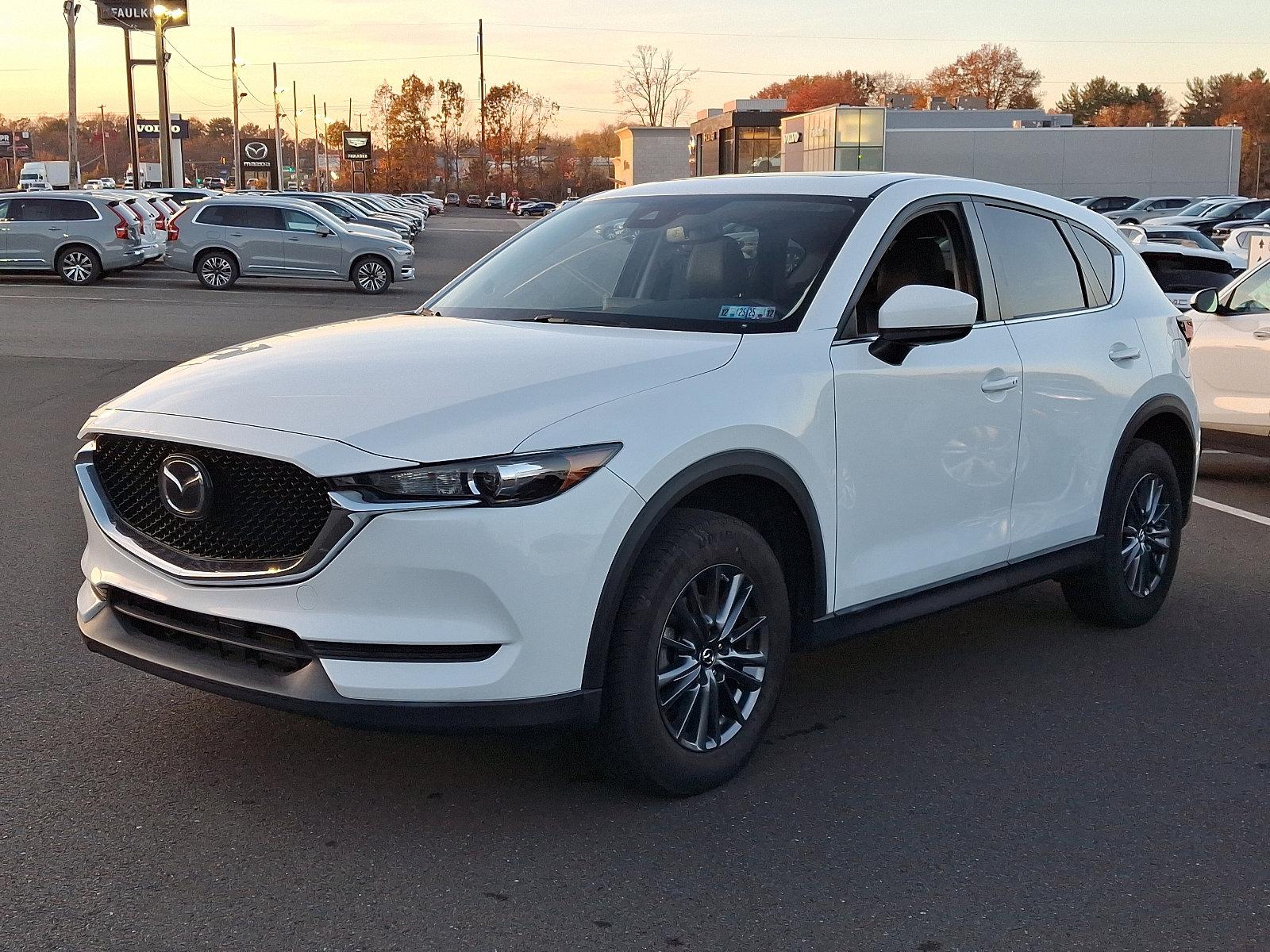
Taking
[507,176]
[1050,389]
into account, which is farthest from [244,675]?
[507,176]

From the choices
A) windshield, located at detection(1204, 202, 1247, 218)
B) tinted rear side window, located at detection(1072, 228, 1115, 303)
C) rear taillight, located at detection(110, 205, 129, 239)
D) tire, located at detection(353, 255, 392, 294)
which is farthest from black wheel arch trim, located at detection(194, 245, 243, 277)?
windshield, located at detection(1204, 202, 1247, 218)

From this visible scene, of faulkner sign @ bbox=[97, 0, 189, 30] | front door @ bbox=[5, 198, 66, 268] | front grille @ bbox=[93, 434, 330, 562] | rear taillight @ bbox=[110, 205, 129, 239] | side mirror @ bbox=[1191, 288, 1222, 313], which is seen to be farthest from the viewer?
faulkner sign @ bbox=[97, 0, 189, 30]

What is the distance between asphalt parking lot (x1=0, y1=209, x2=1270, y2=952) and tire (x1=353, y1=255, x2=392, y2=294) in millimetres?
22466

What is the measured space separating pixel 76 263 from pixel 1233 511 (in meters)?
24.9

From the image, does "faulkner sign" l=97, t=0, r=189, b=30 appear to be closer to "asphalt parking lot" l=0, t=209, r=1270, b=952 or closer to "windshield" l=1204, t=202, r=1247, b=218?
"windshield" l=1204, t=202, r=1247, b=218

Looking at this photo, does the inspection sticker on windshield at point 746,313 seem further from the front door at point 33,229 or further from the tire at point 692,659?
the front door at point 33,229

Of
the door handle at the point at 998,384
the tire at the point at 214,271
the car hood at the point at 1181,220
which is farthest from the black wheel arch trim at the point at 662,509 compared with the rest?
the car hood at the point at 1181,220

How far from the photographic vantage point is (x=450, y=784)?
164 inches

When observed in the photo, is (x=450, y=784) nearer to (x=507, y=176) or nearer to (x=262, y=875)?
(x=262, y=875)

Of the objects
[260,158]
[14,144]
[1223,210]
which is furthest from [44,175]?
[1223,210]

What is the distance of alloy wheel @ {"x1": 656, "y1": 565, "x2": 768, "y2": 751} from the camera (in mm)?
3980

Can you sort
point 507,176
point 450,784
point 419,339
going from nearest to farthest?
point 450,784
point 419,339
point 507,176

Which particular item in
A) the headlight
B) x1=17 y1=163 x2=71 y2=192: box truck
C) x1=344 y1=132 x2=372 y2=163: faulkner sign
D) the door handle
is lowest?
the headlight

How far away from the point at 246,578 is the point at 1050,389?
3.01m
